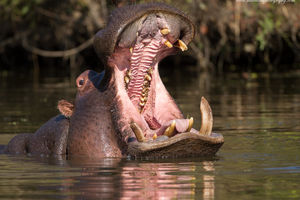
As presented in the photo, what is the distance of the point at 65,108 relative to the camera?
6484mm

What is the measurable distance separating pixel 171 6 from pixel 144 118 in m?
0.94

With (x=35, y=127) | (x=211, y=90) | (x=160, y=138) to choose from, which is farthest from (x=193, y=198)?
(x=211, y=90)

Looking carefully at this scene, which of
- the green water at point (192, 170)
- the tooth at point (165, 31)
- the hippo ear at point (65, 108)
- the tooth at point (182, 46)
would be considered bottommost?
the green water at point (192, 170)

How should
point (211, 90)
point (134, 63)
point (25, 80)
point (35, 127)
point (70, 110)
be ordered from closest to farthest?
point (134, 63) < point (70, 110) < point (35, 127) < point (211, 90) < point (25, 80)

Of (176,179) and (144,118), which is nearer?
(176,179)

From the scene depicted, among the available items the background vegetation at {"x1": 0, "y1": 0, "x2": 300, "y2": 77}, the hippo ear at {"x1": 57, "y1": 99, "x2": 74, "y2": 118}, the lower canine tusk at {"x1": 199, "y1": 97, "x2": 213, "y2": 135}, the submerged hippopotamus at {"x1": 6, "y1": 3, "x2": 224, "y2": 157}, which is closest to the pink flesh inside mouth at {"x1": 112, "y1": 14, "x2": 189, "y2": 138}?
the submerged hippopotamus at {"x1": 6, "y1": 3, "x2": 224, "y2": 157}

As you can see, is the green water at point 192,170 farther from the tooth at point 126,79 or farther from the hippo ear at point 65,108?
the tooth at point 126,79

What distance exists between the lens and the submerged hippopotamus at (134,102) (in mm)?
5719

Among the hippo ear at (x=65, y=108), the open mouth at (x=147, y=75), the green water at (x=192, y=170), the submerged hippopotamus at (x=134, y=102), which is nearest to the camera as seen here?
the green water at (x=192, y=170)

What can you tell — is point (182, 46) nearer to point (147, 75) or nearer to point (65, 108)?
point (147, 75)

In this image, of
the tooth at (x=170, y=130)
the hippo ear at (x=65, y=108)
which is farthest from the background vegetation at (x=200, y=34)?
the tooth at (x=170, y=130)

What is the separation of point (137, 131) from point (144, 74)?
64cm

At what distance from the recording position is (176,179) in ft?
17.4

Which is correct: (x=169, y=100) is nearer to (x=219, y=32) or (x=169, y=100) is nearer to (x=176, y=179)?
(x=176, y=179)
